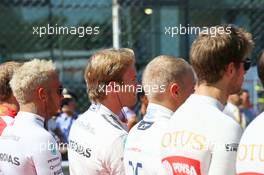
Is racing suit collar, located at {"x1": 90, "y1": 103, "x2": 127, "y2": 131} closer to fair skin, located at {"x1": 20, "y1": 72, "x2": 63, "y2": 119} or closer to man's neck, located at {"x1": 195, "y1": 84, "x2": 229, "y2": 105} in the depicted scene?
fair skin, located at {"x1": 20, "y1": 72, "x2": 63, "y2": 119}

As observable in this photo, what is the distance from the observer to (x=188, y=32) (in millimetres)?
7062

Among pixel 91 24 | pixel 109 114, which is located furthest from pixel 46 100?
pixel 91 24

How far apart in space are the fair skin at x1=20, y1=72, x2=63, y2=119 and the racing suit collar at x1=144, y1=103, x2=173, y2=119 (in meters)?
0.72

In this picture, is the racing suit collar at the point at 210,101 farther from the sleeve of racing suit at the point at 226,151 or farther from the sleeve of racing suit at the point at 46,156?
the sleeve of racing suit at the point at 46,156

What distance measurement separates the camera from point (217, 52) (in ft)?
9.84

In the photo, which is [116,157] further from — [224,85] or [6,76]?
[6,76]

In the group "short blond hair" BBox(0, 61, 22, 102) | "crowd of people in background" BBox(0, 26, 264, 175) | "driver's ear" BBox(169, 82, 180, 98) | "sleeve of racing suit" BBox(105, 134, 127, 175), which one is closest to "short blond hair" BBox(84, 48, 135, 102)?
"crowd of people in background" BBox(0, 26, 264, 175)

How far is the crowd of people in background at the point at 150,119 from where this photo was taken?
9.52ft

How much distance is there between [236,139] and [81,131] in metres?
1.15

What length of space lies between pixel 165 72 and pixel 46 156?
2.49 feet

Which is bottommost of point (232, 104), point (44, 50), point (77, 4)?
point (232, 104)

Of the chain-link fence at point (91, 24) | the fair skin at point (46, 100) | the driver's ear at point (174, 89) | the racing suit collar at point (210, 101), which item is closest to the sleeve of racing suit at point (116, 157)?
the driver's ear at point (174, 89)

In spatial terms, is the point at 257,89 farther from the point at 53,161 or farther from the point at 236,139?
the point at 236,139

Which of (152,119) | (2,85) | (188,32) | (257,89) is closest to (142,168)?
(152,119)
